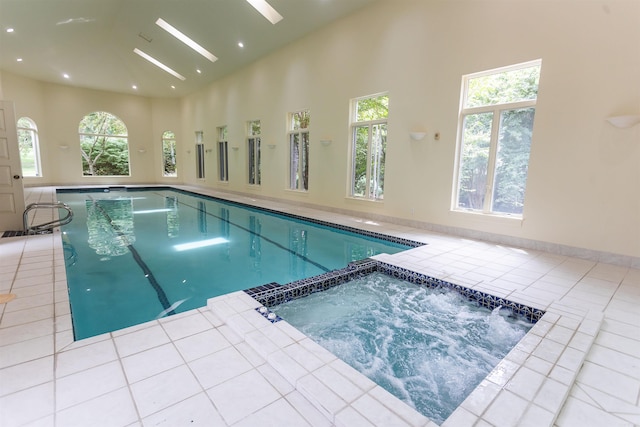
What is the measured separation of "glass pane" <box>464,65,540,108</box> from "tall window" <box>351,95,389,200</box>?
153cm

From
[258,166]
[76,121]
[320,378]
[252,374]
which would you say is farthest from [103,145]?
[320,378]

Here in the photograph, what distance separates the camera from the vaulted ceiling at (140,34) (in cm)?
635

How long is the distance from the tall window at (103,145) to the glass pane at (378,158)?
11.6 m

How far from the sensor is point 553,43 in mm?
3688

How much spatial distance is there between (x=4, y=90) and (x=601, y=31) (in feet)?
46.6

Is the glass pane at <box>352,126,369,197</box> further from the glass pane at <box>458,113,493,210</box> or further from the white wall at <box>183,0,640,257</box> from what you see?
the glass pane at <box>458,113,493,210</box>

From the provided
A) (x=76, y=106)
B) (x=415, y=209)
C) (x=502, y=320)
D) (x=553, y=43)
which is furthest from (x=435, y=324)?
(x=76, y=106)

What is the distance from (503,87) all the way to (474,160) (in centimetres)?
101

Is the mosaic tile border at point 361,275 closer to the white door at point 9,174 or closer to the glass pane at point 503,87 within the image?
the glass pane at point 503,87

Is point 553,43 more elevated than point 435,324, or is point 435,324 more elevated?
point 553,43

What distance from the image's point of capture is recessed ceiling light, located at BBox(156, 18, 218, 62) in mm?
7700

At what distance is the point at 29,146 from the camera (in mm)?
10961

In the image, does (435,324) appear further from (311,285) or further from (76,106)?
(76,106)

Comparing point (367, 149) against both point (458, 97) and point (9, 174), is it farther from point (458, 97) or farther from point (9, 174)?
point (9, 174)
